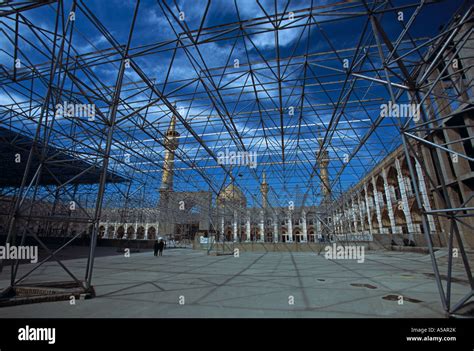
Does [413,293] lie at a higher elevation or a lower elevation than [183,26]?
lower

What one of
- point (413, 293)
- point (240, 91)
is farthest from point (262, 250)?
point (413, 293)

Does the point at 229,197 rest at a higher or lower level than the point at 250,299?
higher

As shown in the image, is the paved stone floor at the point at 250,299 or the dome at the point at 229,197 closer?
the paved stone floor at the point at 250,299

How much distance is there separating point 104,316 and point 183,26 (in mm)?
8205

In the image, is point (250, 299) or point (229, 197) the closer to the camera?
point (250, 299)

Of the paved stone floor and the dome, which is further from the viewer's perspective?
the dome

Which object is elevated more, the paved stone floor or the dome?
the dome

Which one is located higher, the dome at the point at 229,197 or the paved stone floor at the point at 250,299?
the dome at the point at 229,197

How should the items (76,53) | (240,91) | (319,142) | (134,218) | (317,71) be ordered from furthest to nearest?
(134,218), (319,142), (240,91), (317,71), (76,53)

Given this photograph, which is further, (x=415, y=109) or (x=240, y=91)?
(x=240, y=91)

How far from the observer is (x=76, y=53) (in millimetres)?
8852
